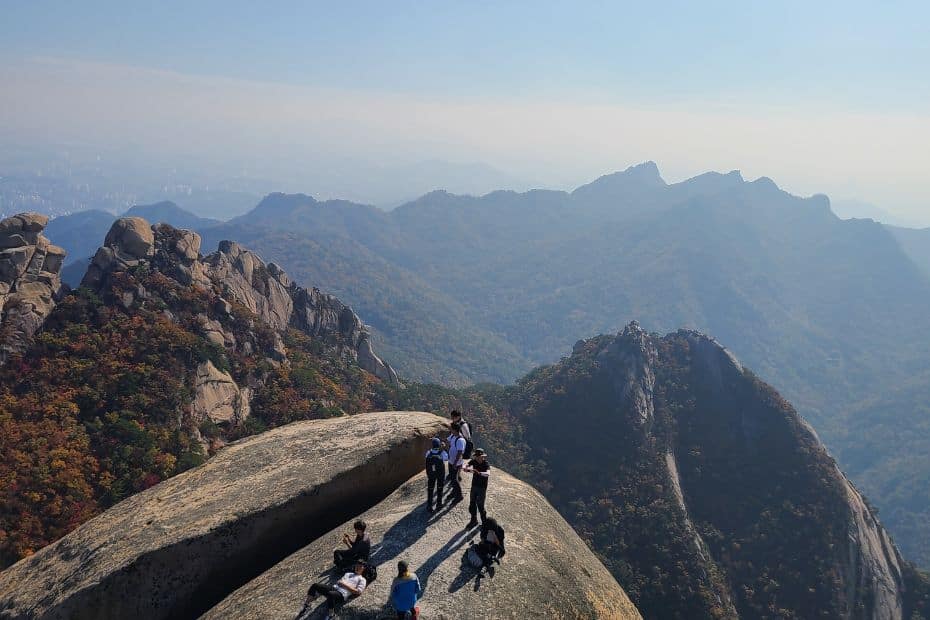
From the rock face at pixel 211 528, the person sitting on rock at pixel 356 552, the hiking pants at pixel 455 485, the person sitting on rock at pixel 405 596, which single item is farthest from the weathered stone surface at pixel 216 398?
the person sitting on rock at pixel 405 596

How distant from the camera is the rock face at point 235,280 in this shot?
53.8 metres

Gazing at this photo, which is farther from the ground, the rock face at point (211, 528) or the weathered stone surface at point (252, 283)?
the rock face at point (211, 528)

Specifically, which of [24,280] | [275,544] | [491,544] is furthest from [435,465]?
[24,280]

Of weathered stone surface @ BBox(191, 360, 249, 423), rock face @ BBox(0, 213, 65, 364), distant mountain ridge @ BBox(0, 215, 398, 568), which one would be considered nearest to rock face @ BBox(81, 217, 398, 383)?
distant mountain ridge @ BBox(0, 215, 398, 568)

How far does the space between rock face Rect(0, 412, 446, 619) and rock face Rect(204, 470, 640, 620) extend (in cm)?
127

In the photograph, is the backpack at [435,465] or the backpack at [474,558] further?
the backpack at [435,465]

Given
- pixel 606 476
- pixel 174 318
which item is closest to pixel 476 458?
pixel 174 318

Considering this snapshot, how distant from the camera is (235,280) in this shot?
2687 inches

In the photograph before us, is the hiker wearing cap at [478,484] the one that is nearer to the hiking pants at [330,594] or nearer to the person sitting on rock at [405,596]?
the person sitting on rock at [405,596]

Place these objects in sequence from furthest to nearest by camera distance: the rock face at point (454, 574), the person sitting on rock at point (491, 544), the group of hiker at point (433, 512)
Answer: the person sitting on rock at point (491, 544) < the rock face at point (454, 574) < the group of hiker at point (433, 512)

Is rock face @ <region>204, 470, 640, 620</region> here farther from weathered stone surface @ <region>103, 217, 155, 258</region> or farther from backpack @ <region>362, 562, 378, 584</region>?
weathered stone surface @ <region>103, 217, 155, 258</region>

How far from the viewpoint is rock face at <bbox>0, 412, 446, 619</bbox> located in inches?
600

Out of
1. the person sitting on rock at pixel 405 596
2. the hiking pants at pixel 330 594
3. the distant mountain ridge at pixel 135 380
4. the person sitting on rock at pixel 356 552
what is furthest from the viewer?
the distant mountain ridge at pixel 135 380

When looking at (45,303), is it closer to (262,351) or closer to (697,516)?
(262,351)
